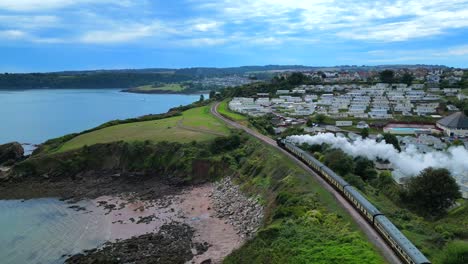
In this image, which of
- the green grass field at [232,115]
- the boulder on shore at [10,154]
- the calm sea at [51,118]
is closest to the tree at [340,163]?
the green grass field at [232,115]

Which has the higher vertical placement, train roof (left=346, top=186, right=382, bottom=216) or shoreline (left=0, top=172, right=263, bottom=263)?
train roof (left=346, top=186, right=382, bottom=216)

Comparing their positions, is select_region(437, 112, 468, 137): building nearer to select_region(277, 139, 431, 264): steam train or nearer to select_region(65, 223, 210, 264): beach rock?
select_region(277, 139, 431, 264): steam train

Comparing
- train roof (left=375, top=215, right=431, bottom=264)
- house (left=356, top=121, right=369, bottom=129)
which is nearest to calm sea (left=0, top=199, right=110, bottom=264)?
train roof (left=375, top=215, right=431, bottom=264)

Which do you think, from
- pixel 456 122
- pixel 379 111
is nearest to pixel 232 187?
pixel 456 122

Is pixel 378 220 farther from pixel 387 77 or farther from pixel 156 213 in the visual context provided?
pixel 387 77

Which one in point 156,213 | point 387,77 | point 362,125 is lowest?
point 156,213
